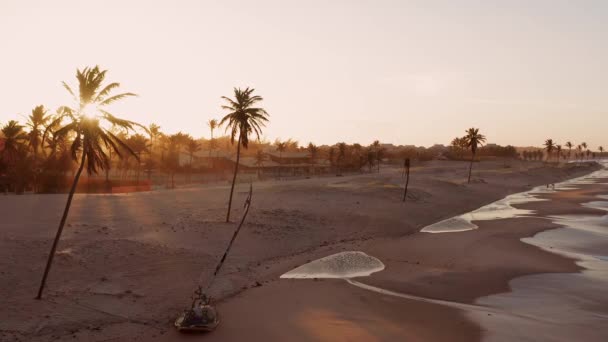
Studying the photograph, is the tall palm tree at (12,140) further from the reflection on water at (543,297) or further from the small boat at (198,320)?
the small boat at (198,320)

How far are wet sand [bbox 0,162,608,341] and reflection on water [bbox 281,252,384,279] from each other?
1.07 meters

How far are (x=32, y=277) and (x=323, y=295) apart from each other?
14.6 metres

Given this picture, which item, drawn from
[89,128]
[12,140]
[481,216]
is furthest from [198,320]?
[12,140]

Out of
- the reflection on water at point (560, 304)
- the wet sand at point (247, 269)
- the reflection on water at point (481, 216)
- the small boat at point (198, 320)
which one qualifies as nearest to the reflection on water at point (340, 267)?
the wet sand at point (247, 269)

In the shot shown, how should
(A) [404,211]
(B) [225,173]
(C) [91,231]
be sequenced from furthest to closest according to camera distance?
(B) [225,173] → (A) [404,211] → (C) [91,231]

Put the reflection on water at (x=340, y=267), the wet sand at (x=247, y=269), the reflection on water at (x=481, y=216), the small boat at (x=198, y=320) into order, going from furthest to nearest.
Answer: the reflection on water at (x=481, y=216), the reflection on water at (x=340, y=267), the wet sand at (x=247, y=269), the small boat at (x=198, y=320)

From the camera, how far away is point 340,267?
29.8m

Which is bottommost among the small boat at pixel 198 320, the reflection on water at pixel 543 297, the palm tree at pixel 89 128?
the reflection on water at pixel 543 297

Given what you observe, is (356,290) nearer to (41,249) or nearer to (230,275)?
(230,275)

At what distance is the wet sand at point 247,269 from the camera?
19297 millimetres

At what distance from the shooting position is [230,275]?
88.9ft

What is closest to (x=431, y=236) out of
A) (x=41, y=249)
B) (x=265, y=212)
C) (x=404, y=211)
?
(x=404, y=211)

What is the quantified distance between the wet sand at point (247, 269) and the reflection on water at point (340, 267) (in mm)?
1070

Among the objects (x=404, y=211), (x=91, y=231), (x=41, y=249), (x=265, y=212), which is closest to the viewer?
(x=41, y=249)
